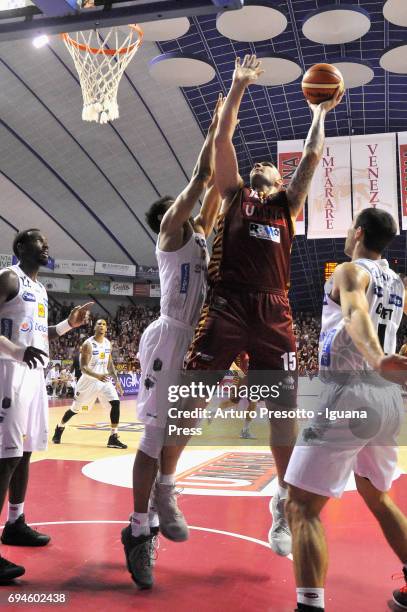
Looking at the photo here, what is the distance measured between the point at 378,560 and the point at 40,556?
81.5 inches

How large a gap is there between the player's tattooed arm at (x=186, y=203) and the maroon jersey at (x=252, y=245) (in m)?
0.22

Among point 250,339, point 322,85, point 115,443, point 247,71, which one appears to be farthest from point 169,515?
point 115,443

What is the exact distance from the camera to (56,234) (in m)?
26.2

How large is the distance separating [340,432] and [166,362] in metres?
1.21

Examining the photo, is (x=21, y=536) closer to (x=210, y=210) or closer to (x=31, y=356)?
(x=31, y=356)

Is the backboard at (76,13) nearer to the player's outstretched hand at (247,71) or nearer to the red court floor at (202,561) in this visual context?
the player's outstretched hand at (247,71)

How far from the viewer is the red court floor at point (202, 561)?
2916 millimetres

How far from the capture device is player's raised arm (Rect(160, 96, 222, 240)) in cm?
325

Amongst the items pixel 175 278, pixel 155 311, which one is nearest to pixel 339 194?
pixel 175 278

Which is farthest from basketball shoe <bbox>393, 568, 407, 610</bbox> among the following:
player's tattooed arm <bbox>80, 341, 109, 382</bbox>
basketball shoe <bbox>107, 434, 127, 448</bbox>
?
player's tattooed arm <bbox>80, 341, 109, 382</bbox>

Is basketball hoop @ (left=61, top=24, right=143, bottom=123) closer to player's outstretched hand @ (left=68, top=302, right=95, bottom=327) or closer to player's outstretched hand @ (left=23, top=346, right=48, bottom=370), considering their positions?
player's outstretched hand @ (left=68, top=302, right=95, bottom=327)

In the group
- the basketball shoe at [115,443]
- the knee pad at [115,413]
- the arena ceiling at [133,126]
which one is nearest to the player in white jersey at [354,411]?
the basketball shoe at [115,443]

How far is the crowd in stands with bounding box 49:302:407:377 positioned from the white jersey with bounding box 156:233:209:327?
18.0 m

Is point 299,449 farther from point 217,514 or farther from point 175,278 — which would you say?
point 217,514
